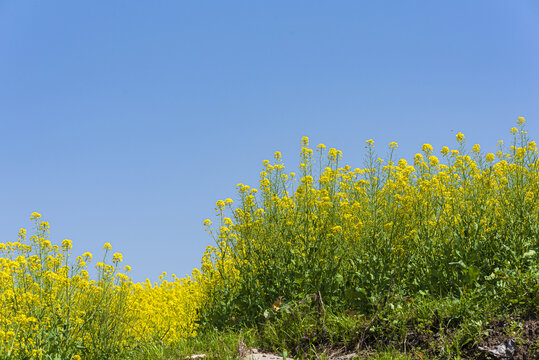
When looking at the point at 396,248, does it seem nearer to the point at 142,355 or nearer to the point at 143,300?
the point at 142,355

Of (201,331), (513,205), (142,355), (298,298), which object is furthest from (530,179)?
(142,355)

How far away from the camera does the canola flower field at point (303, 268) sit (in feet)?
17.7

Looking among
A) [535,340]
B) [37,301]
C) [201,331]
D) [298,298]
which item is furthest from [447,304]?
[37,301]

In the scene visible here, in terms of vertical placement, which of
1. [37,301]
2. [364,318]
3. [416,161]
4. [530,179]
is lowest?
[364,318]

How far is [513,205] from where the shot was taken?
632cm

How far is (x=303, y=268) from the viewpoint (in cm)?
583

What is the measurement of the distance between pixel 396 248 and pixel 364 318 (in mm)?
998

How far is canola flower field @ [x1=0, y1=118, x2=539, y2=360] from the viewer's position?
540 centimetres

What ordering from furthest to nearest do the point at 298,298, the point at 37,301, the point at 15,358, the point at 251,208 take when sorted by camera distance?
the point at 251,208
the point at 298,298
the point at 37,301
the point at 15,358

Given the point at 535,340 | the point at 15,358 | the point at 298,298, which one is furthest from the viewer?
the point at 298,298

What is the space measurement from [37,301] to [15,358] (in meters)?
0.66

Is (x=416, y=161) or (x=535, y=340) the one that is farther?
(x=416, y=161)

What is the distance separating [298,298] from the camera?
19.2 ft

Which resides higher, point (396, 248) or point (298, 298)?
point (396, 248)
